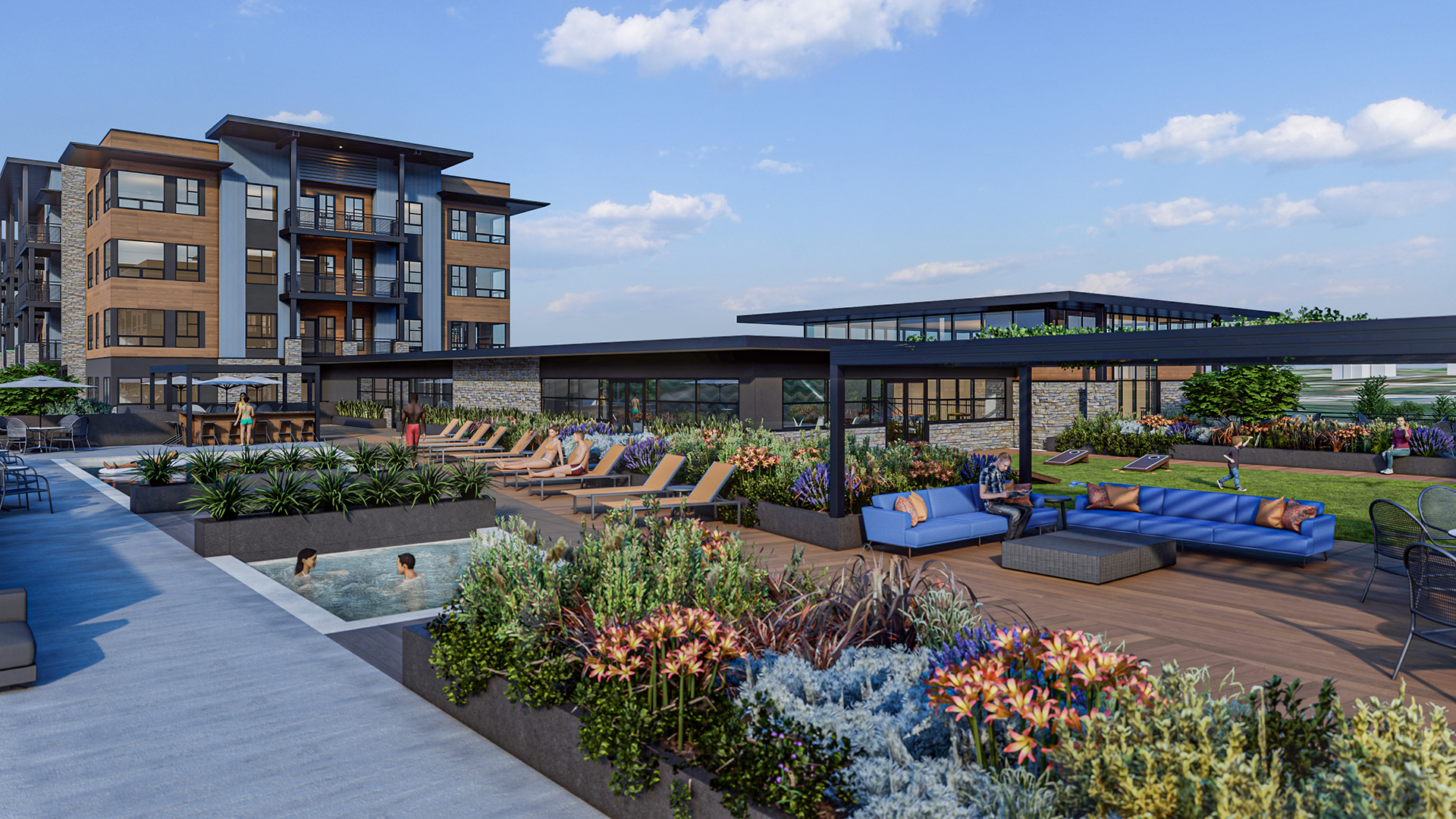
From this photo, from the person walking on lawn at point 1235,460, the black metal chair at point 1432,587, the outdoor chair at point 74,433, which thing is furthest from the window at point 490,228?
the black metal chair at point 1432,587

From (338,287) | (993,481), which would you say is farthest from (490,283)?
(993,481)

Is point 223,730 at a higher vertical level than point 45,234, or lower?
lower

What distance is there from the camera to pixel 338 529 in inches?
412

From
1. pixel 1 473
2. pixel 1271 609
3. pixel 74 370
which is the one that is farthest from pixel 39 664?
pixel 74 370

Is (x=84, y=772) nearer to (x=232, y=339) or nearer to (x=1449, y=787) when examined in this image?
(x=1449, y=787)

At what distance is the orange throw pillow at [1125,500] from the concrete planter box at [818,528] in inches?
123

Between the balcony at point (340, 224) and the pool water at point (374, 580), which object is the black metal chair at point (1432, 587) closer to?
the pool water at point (374, 580)

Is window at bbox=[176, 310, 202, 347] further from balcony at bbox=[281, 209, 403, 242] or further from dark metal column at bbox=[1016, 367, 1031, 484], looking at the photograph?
dark metal column at bbox=[1016, 367, 1031, 484]

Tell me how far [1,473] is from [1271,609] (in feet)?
51.4

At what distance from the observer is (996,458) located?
12.2 m

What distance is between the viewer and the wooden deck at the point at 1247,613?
5980 mm

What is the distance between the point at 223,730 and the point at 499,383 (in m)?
24.0

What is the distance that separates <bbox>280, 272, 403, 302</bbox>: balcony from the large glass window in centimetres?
468

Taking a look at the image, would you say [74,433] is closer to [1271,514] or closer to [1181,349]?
[1181,349]
